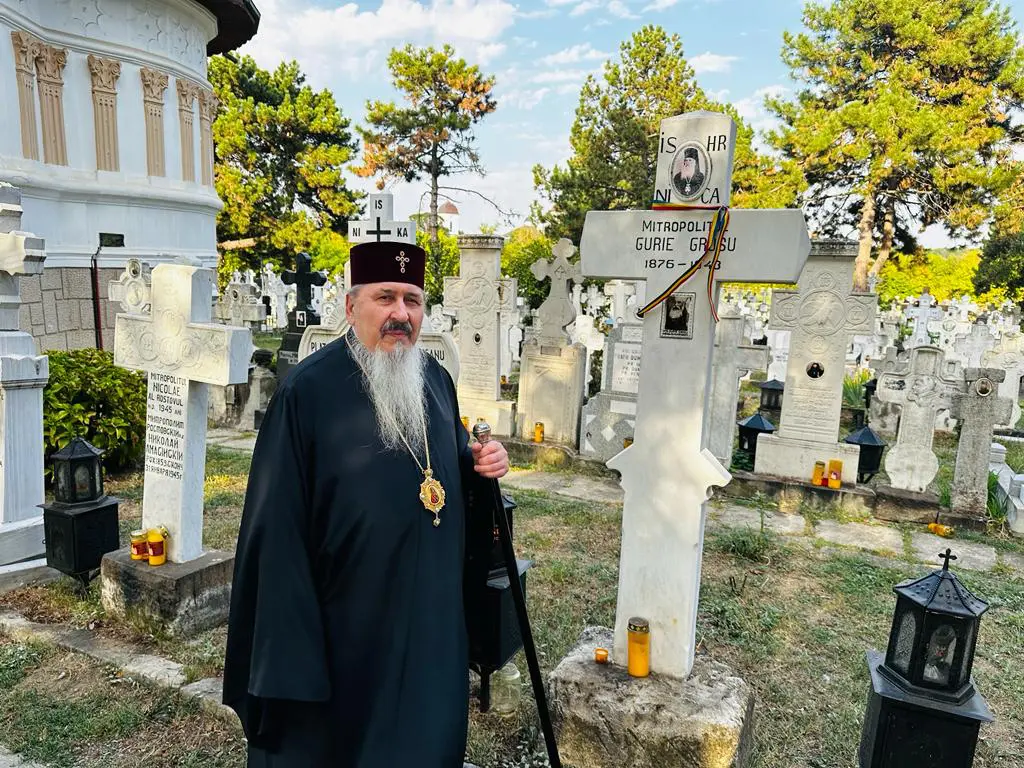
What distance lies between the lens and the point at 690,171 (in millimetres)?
2707

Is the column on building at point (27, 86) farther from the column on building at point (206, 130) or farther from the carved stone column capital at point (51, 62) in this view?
the column on building at point (206, 130)

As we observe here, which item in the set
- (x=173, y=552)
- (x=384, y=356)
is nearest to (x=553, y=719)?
(x=384, y=356)

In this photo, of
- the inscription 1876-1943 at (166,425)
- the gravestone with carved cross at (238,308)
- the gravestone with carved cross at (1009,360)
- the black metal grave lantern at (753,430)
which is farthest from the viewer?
the gravestone with carved cross at (238,308)

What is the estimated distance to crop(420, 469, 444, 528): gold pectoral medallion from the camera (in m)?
2.00

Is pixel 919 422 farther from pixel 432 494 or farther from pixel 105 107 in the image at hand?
pixel 105 107

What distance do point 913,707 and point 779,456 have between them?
5096mm

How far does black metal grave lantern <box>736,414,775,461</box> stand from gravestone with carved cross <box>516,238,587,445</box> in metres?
2.00

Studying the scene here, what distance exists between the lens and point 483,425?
6.94 ft

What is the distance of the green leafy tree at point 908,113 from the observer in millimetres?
20562

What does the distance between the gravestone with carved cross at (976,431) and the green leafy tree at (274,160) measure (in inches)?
831

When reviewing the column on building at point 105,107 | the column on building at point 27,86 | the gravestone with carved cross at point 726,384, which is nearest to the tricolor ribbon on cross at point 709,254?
the gravestone with carved cross at point 726,384

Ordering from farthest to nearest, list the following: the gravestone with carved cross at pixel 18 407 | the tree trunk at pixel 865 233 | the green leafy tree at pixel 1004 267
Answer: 1. the green leafy tree at pixel 1004 267
2. the tree trunk at pixel 865 233
3. the gravestone with carved cross at pixel 18 407

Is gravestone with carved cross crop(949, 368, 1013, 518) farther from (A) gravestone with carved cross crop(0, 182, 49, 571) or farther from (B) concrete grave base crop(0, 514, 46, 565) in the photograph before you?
(B) concrete grave base crop(0, 514, 46, 565)

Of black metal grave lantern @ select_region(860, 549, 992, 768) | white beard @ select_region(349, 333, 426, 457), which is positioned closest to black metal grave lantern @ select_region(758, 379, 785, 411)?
black metal grave lantern @ select_region(860, 549, 992, 768)
